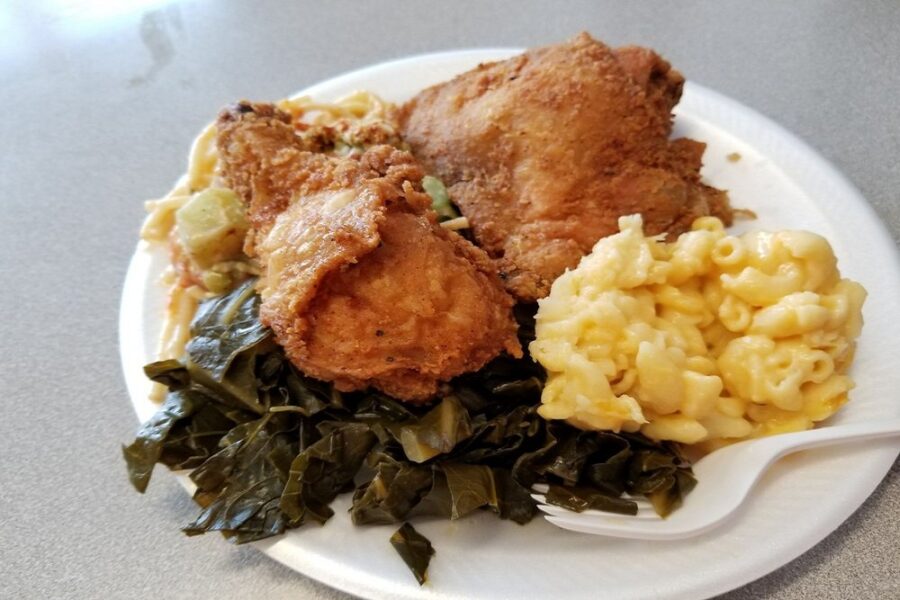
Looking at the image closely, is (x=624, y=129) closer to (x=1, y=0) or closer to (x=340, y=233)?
(x=340, y=233)

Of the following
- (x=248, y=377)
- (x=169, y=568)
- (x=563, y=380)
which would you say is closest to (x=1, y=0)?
(x=248, y=377)

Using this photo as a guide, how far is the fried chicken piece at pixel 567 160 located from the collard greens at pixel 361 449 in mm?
262

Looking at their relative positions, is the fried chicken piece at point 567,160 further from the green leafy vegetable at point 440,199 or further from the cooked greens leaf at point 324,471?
the cooked greens leaf at point 324,471

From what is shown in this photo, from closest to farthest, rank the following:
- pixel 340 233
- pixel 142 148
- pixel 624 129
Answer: pixel 340 233 < pixel 624 129 < pixel 142 148

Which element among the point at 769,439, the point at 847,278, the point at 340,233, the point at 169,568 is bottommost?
the point at 169,568

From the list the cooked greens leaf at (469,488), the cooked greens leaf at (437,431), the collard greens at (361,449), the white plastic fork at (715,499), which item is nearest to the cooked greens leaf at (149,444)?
the collard greens at (361,449)

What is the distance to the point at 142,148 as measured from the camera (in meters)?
3.48

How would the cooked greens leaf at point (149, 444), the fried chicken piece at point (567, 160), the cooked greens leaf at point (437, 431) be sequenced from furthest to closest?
the fried chicken piece at point (567, 160), the cooked greens leaf at point (149, 444), the cooked greens leaf at point (437, 431)

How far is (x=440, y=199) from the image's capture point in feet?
7.60

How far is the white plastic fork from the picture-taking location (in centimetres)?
164

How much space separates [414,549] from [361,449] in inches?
15.2

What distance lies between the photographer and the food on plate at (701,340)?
180 centimetres

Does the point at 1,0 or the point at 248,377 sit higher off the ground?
the point at 1,0

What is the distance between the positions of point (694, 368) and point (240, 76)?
3125mm
